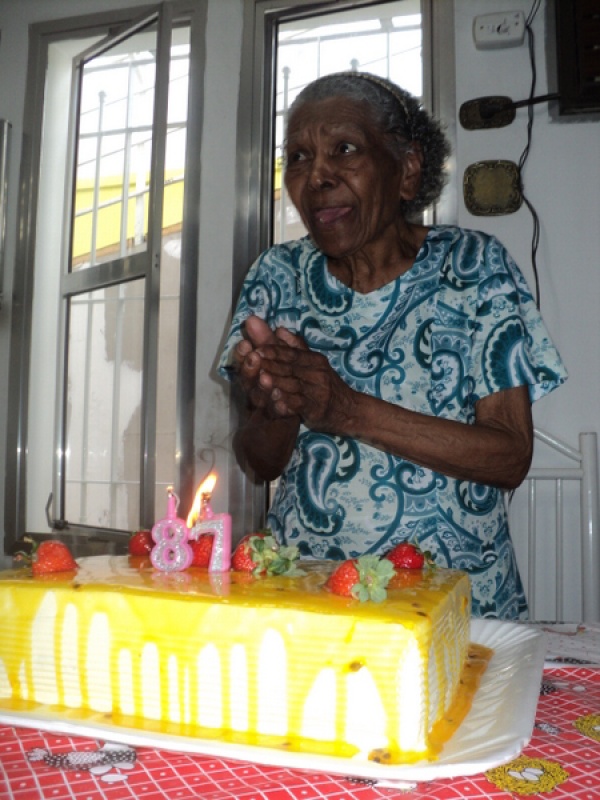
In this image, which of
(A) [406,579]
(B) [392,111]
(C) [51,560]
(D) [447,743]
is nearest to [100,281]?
(B) [392,111]

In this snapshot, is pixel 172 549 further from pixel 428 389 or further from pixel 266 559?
pixel 428 389

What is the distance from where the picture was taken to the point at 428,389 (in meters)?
1.23

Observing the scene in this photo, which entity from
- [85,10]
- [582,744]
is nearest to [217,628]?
[582,744]

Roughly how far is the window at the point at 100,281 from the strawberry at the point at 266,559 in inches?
71.3

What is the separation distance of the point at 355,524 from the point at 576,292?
1.40m

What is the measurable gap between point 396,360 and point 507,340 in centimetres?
18

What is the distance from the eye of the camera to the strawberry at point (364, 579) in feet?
2.40

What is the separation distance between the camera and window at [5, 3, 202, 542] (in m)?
2.78

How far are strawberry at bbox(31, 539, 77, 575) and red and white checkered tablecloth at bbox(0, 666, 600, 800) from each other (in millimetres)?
249

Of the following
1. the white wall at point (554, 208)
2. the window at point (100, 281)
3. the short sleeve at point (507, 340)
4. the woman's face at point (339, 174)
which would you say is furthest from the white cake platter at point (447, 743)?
the window at point (100, 281)

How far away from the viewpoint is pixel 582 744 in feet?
2.07

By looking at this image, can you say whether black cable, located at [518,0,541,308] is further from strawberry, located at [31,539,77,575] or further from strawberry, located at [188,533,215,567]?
strawberry, located at [31,539,77,575]

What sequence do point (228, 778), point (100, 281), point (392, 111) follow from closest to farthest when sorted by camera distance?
point (228, 778) → point (392, 111) → point (100, 281)

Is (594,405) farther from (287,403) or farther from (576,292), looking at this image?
(287,403)
